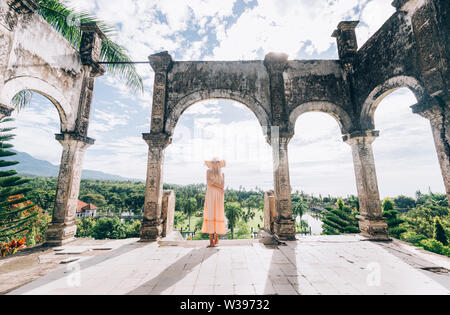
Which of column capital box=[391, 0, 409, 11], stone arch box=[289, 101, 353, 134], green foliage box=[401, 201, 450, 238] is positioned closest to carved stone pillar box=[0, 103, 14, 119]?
stone arch box=[289, 101, 353, 134]

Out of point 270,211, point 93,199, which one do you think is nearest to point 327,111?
point 270,211

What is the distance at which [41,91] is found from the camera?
15.7ft

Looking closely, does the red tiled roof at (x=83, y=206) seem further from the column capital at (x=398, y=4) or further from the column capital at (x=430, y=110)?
the column capital at (x=398, y=4)

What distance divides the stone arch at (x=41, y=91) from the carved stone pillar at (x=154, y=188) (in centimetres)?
236

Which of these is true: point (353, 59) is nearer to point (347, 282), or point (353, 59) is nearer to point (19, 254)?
point (347, 282)

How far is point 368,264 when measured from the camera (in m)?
3.48

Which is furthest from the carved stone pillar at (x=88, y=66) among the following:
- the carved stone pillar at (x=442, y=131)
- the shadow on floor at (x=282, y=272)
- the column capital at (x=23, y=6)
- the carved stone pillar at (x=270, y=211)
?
the carved stone pillar at (x=442, y=131)

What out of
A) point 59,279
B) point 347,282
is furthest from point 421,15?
point 59,279

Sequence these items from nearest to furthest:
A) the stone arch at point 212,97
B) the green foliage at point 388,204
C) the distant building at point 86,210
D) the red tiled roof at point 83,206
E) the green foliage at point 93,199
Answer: the stone arch at point 212,97, the green foliage at point 388,204, the distant building at point 86,210, the red tiled roof at point 83,206, the green foliage at point 93,199

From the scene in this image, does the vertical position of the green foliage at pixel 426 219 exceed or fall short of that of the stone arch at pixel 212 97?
it falls short

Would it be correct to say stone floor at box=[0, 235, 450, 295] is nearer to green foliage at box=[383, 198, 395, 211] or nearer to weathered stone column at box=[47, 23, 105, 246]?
weathered stone column at box=[47, 23, 105, 246]

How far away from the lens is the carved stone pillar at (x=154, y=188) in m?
5.37

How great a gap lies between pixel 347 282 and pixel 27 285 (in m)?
4.77

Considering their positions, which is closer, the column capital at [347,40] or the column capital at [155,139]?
the column capital at [155,139]
